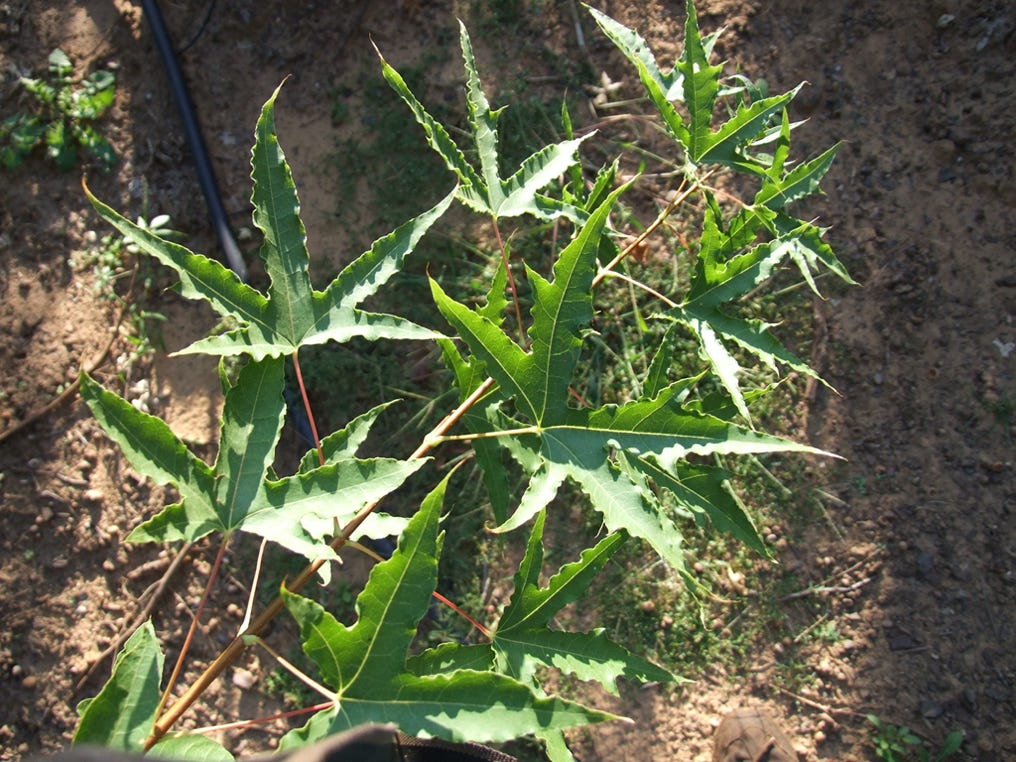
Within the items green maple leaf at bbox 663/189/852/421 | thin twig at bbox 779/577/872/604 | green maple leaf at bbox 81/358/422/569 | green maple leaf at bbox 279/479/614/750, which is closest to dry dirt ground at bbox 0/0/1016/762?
thin twig at bbox 779/577/872/604

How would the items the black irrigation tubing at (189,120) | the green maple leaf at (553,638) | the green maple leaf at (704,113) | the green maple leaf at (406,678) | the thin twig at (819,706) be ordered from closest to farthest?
the green maple leaf at (406,678) → the green maple leaf at (553,638) → the green maple leaf at (704,113) → the thin twig at (819,706) → the black irrigation tubing at (189,120)

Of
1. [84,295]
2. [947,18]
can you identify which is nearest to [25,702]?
[84,295]

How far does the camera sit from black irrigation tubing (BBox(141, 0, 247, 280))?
281 centimetres

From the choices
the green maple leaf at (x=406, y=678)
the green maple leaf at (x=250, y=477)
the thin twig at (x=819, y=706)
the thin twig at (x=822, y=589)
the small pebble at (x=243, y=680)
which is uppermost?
the green maple leaf at (x=250, y=477)

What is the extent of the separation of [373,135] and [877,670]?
8.70ft

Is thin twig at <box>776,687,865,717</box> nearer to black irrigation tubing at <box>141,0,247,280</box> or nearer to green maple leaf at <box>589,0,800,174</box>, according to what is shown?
green maple leaf at <box>589,0,800,174</box>

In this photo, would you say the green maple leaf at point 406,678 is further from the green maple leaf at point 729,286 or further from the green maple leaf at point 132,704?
the green maple leaf at point 729,286

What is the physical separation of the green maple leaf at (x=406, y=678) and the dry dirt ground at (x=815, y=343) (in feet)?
5.01

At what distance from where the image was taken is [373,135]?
2930mm

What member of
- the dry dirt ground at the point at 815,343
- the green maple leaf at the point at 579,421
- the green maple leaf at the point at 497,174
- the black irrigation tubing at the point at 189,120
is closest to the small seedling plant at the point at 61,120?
the dry dirt ground at the point at 815,343

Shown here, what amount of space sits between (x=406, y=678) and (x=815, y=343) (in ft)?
6.91

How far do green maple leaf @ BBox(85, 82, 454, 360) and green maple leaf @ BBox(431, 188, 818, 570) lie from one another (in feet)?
0.55

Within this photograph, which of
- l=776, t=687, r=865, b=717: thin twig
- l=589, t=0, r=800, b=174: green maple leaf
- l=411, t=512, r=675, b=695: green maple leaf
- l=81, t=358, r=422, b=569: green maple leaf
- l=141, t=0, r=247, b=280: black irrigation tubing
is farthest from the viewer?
l=141, t=0, r=247, b=280: black irrigation tubing

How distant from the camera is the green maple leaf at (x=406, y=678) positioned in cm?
124
